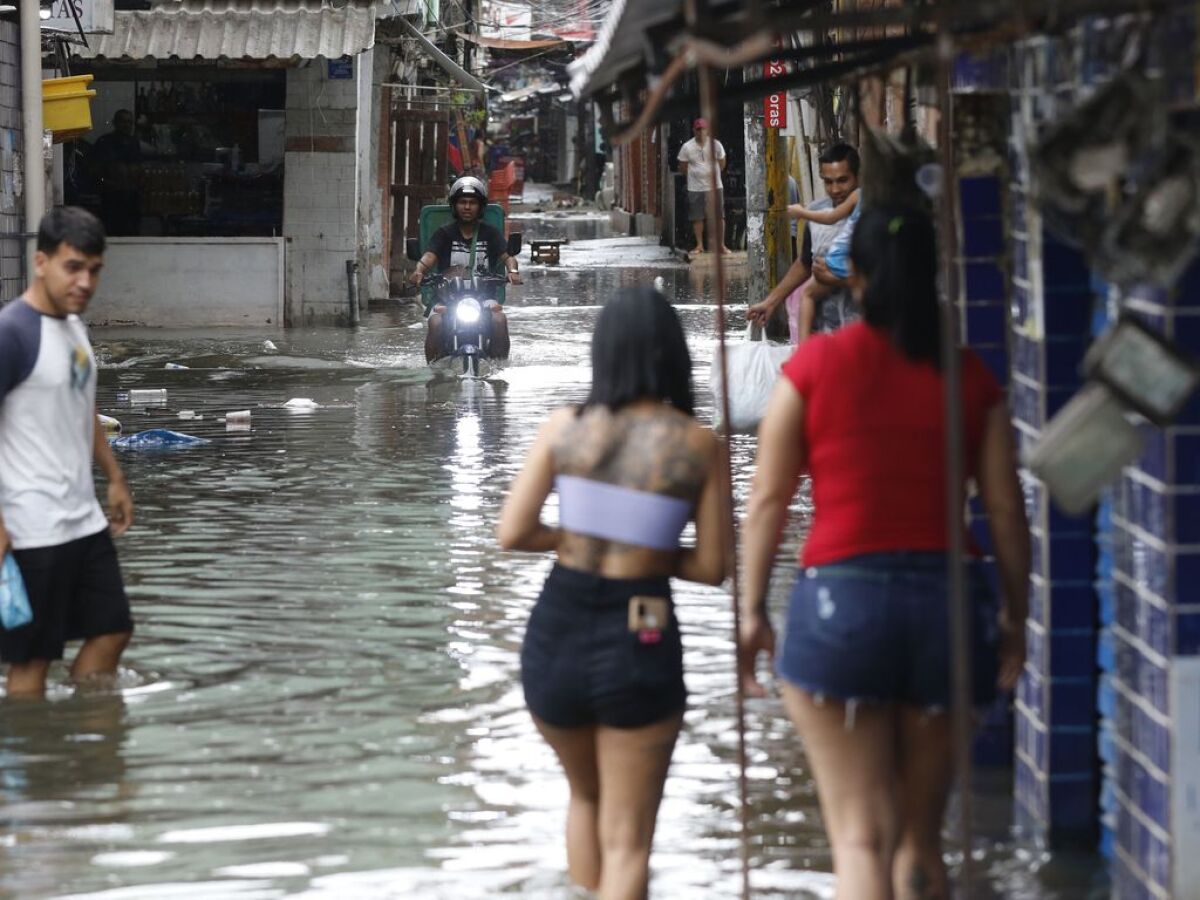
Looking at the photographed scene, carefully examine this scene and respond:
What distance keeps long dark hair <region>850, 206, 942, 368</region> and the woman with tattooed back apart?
523 millimetres

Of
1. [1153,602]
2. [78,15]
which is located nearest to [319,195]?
[78,15]

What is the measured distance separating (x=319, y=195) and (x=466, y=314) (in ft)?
22.6

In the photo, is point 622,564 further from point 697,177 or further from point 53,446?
point 697,177

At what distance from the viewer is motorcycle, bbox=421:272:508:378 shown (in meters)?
17.1

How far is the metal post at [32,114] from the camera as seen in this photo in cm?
1495

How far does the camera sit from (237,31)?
21250 millimetres

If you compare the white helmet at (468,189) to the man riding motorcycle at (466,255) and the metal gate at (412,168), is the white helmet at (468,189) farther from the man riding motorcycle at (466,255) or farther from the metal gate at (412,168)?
the metal gate at (412,168)

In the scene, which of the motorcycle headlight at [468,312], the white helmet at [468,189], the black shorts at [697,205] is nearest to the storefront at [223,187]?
the white helmet at [468,189]

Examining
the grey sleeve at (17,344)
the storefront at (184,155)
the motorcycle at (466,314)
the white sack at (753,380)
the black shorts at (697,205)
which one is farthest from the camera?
the black shorts at (697,205)

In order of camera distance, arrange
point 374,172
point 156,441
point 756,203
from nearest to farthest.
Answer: point 156,441
point 756,203
point 374,172

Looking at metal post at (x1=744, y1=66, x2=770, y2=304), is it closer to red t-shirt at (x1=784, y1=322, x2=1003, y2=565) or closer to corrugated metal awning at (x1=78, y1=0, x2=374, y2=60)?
corrugated metal awning at (x1=78, y1=0, x2=374, y2=60)

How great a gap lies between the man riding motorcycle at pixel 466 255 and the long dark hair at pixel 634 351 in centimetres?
1255

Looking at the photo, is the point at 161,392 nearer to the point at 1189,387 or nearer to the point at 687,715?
the point at 687,715

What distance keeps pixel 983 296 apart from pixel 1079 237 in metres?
1.79
